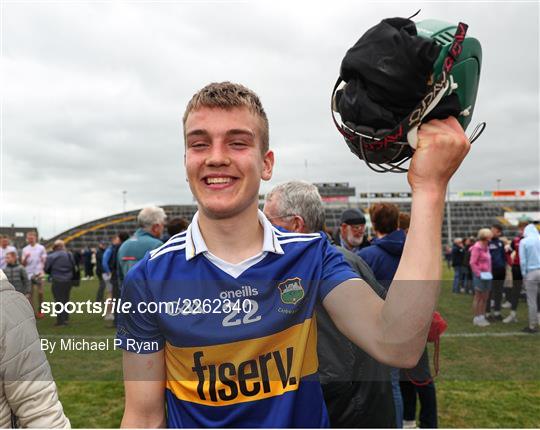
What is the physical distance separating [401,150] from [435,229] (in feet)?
0.84

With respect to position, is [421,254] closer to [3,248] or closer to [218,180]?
[218,180]

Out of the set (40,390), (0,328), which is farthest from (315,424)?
(0,328)

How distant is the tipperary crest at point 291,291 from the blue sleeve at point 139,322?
14.3 inches

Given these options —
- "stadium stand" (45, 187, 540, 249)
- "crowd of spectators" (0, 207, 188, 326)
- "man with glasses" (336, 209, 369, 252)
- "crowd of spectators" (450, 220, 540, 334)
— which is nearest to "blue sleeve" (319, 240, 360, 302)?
"crowd of spectators" (0, 207, 188, 326)

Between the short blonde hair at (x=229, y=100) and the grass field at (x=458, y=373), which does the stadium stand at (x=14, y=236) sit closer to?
the grass field at (x=458, y=373)

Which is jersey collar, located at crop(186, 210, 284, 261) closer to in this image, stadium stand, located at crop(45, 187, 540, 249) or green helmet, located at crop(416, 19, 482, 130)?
green helmet, located at crop(416, 19, 482, 130)

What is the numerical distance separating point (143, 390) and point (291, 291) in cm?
50

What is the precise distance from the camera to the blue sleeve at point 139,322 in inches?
49.3

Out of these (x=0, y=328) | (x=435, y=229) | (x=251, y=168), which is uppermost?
(x=251, y=168)

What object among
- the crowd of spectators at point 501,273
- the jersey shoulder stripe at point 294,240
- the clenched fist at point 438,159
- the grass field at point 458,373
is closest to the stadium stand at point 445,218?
the crowd of spectators at point 501,273

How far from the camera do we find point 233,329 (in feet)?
4.01

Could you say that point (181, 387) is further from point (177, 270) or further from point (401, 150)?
point (401, 150)

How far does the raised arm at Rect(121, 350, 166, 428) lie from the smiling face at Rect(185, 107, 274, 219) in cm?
46

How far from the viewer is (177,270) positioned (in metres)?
1.29
